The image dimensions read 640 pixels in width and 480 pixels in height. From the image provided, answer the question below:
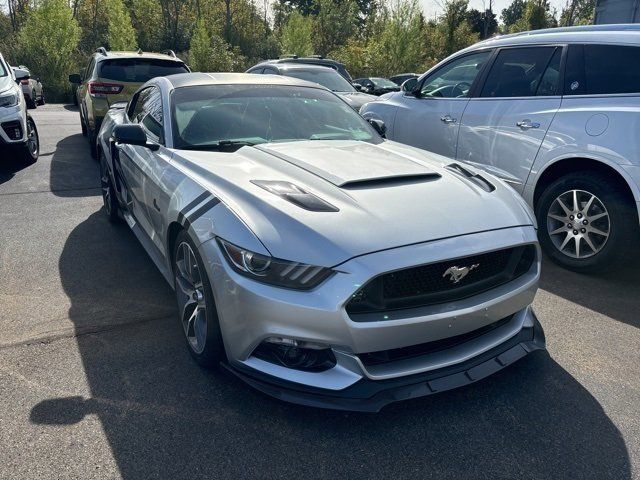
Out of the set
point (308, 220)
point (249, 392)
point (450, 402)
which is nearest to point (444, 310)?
point (450, 402)

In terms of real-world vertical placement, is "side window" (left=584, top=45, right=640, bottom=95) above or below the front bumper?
above

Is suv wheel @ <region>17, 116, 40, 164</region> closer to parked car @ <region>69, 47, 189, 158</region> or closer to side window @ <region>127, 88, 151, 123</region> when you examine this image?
parked car @ <region>69, 47, 189, 158</region>

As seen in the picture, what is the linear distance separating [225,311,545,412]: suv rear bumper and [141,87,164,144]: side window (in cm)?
199

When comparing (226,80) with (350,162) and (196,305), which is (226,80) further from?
(196,305)

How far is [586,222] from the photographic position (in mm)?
4105

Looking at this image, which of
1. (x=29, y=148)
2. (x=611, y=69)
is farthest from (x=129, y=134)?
(x=29, y=148)

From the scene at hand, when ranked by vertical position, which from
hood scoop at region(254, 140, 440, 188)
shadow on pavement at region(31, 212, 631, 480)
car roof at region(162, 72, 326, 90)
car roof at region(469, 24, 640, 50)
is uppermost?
car roof at region(469, 24, 640, 50)

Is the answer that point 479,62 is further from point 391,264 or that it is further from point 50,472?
point 50,472

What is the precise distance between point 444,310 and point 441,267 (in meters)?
0.19

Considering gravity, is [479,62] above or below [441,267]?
above

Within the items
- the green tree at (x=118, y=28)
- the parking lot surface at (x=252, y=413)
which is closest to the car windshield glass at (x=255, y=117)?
the parking lot surface at (x=252, y=413)

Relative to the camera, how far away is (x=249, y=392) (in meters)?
2.62

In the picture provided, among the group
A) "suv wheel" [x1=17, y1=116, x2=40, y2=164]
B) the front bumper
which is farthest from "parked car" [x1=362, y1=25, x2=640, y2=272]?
"suv wheel" [x1=17, y1=116, x2=40, y2=164]

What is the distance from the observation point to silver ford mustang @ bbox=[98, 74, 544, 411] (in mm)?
2199
